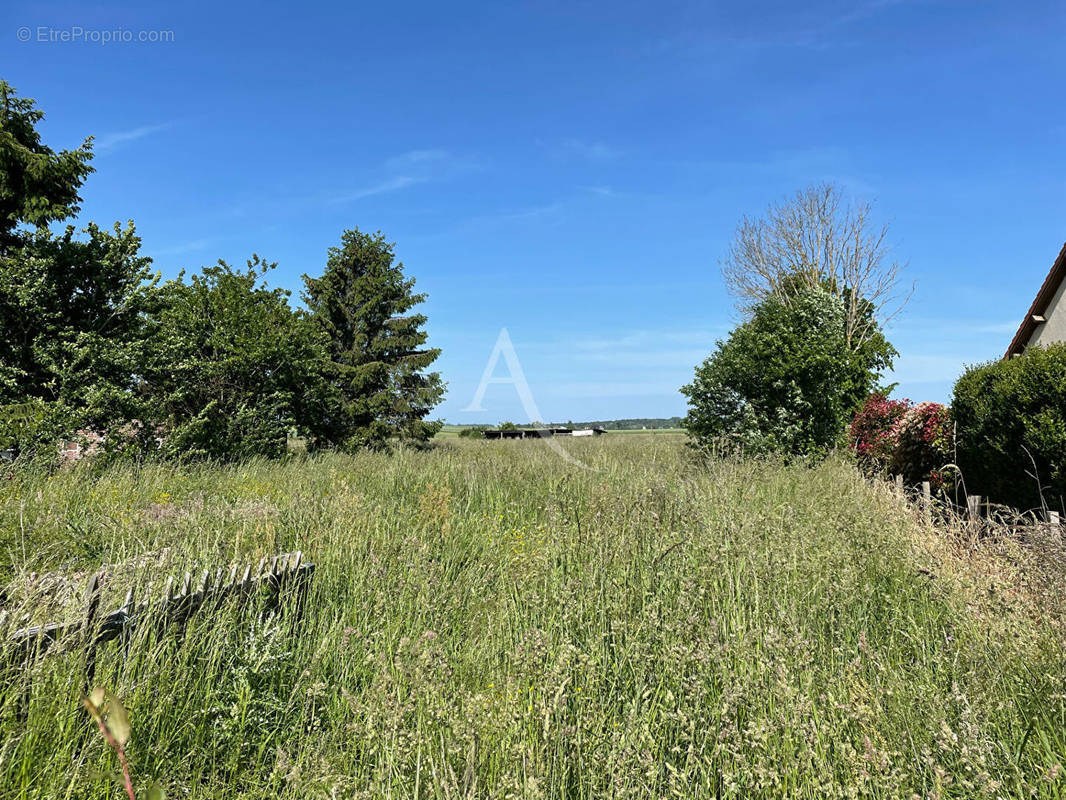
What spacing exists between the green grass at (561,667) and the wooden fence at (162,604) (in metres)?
0.10

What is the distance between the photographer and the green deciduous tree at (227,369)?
39.7 feet

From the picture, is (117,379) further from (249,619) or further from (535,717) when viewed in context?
(535,717)

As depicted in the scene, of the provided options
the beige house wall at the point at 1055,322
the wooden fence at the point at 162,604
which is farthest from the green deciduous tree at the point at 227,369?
the beige house wall at the point at 1055,322

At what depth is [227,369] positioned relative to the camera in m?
14.1


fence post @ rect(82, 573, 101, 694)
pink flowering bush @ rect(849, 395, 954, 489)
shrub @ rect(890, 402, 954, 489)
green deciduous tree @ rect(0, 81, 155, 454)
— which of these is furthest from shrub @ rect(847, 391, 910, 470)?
green deciduous tree @ rect(0, 81, 155, 454)

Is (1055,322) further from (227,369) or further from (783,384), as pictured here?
(227,369)

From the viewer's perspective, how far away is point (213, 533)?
5516 millimetres

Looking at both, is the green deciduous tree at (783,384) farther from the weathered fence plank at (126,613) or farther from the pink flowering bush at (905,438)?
the weathered fence plank at (126,613)

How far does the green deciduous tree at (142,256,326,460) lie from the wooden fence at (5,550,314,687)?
27.7ft

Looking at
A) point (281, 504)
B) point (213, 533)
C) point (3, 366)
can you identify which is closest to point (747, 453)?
point (281, 504)

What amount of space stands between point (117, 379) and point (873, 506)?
39.9ft

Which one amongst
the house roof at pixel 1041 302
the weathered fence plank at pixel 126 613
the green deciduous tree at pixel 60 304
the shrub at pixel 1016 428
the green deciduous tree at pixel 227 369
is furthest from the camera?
the house roof at pixel 1041 302

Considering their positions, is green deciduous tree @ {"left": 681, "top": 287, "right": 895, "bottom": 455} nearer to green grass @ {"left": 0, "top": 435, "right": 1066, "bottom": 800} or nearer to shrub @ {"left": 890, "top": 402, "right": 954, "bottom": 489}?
shrub @ {"left": 890, "top": 402, "right": 954, "bottom": 489}

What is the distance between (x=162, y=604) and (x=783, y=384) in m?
12.5
